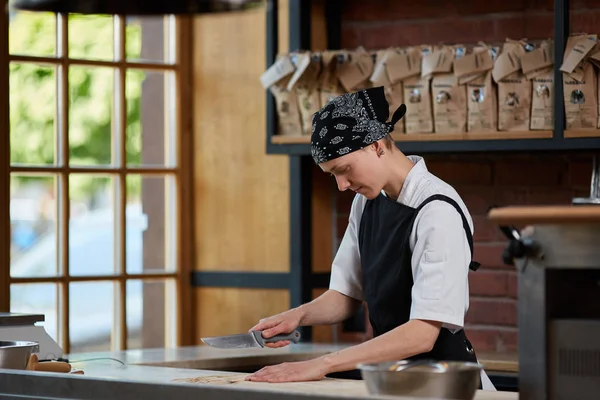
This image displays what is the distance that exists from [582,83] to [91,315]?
1.90 m

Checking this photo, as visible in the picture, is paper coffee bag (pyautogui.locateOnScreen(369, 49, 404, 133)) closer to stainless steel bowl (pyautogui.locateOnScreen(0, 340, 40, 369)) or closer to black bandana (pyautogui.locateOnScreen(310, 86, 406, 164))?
black bandana (pyautogui.locateOnScreen(310, 86, 406, 164))

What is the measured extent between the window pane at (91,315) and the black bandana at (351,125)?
65.6 inches

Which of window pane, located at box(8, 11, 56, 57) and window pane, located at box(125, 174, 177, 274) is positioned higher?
window pane, located at box(8, 11, 56, 57)

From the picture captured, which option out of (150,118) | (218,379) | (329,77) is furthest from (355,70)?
(218,379)

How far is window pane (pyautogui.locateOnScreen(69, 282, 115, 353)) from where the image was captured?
3.96 m

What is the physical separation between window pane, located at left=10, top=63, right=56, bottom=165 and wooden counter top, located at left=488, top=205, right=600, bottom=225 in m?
2.38

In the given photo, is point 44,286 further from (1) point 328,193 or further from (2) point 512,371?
(2) point 512,371

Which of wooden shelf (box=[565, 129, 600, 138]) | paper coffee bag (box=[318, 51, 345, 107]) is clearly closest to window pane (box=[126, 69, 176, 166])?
paper coffee bag (box=[318, 51, 345, 107])

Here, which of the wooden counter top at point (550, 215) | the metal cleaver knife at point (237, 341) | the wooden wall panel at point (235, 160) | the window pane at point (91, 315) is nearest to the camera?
the wooden counter top at point (550, 215)

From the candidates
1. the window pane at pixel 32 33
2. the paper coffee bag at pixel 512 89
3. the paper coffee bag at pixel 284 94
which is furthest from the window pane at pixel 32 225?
the paper coffee bag at pixel 512 89

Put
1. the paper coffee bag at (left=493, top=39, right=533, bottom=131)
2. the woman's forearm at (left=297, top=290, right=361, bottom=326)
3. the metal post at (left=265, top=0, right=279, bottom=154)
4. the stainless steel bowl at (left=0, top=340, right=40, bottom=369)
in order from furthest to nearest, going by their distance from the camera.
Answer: the metal post at (left=265, top=0, right=279, bottom=154) → the paper coffee bag at (left=493, top=39, right=533, bottom=131) → the woman's forearm at (left=297, top=290, right=361, bottom=326) → the stainless steel bowl at (left=0, top=340, right=40, bottom=369)

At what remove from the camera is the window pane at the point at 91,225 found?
3984 mm

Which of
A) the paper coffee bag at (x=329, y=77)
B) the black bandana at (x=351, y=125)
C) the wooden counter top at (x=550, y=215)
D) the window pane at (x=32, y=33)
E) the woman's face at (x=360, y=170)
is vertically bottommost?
the wooden counter top at (x=550, y=215)

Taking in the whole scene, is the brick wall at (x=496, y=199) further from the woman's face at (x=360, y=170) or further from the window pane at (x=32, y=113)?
the window pane at (x=32, y=113)
